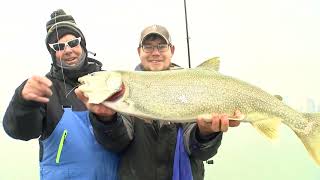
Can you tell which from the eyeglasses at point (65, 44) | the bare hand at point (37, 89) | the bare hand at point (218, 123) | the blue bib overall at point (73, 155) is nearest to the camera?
the bare hand at point (37, 89)

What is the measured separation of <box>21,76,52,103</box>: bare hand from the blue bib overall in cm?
58

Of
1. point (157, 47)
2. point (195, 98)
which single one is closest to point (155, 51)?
point (157, 47)

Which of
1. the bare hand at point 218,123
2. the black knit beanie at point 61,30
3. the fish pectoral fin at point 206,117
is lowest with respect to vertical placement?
the bare hand at point 218,123

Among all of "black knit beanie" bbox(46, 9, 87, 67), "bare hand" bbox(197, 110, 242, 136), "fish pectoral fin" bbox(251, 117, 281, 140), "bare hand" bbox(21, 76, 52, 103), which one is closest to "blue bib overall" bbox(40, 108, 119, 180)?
"bare hand" bbox(21, 76, 52, 103)

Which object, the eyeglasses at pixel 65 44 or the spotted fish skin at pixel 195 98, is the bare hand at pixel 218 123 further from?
the eyeglasses at pixel 65 44

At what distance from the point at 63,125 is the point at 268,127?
1677mm

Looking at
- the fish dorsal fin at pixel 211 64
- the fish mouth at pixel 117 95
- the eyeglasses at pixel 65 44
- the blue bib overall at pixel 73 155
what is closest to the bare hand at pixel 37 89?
the fish mouth at pixel 117 95

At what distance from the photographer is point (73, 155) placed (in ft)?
13.5

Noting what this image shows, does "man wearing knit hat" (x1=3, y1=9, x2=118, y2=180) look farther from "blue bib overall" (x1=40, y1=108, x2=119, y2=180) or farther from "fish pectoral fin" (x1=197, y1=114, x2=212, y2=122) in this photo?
"fish pectoral fin" (x1=197, y1=114, x2=212, y2=122)

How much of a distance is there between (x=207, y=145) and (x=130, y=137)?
64 cm

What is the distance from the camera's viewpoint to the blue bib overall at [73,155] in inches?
162

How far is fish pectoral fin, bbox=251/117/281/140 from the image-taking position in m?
3.91

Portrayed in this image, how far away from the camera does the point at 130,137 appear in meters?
4.09

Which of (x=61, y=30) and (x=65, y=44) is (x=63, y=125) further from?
(x=61, y=30)
